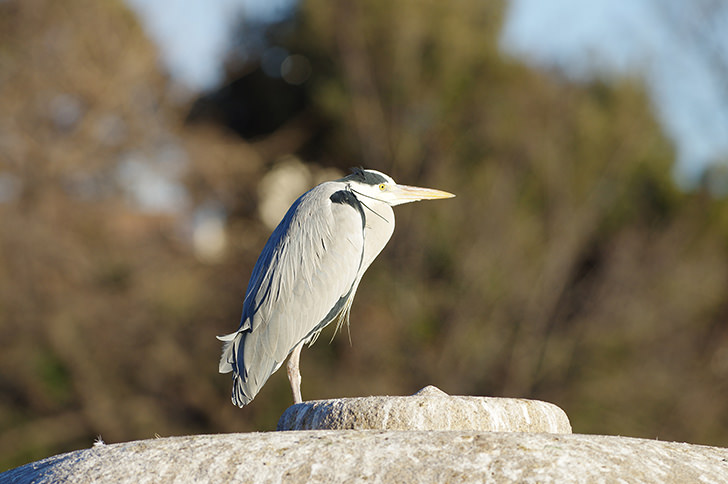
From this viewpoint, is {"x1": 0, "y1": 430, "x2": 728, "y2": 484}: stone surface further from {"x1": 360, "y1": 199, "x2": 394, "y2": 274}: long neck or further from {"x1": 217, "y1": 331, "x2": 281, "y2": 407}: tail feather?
{"x1": 360, "y1": 199, "x2": 394, "y2": 274}: long neck

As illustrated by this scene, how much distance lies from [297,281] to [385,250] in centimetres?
1244

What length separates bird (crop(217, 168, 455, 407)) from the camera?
622cm

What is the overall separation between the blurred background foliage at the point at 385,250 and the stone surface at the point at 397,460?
1358cm

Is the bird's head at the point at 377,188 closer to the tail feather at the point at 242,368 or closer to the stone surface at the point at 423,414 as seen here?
the tail feather at the point at 242,368

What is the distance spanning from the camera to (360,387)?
18.2m

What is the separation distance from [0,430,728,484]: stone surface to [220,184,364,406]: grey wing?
133 cm

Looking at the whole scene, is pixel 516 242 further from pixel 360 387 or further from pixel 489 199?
pixel 360 387

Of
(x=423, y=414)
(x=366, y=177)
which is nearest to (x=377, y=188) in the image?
(x=366, y=177)

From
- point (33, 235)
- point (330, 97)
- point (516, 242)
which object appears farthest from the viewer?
point (330, 97)

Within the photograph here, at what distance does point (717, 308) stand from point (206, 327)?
10.9m

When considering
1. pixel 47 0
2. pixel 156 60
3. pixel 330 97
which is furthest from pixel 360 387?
pixel 47 0

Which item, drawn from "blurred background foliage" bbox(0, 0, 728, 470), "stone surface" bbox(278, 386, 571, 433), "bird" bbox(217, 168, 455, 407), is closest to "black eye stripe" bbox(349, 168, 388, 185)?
"bird" bbox(217, 168, 455, 407)

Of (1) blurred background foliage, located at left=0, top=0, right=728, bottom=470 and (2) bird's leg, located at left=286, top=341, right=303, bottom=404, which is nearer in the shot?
(2) bird's leg, located at left=286, top=341, right=303, bottom=404

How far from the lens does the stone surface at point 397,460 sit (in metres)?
4.39
